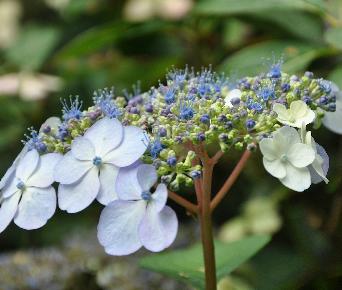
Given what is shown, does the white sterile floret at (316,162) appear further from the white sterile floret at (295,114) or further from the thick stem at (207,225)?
the thick stem at (207,225)

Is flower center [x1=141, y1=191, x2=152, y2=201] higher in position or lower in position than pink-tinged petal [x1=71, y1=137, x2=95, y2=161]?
lower

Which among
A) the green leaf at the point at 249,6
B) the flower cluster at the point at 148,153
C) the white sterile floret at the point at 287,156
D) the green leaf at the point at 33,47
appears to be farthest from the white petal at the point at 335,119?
the green leaf at the point at 33,47

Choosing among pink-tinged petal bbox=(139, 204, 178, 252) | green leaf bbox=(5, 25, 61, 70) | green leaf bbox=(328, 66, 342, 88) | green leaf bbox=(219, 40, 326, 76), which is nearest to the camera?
pink-tinged petal bbox=(139, 204, 178, 252)

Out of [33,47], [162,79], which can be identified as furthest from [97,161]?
[33,47]

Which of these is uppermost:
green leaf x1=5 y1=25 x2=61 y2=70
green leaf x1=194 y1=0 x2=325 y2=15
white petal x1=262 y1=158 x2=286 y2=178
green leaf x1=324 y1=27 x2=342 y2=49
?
green leaf x1=5 y1=25 x2=61 y2=70

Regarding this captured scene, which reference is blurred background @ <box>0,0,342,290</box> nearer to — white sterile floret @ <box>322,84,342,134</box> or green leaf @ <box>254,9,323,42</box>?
green leaf @ <box>254,9,323,42</box>

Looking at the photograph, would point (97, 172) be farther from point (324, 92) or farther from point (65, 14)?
point (65, 14)

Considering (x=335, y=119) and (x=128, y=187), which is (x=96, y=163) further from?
(x=335, y=119)

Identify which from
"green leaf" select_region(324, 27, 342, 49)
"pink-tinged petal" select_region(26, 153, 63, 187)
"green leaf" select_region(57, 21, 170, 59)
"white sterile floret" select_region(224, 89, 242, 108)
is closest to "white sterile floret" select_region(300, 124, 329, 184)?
"white sterile floret" select_region(224, 89, 242, 108)
